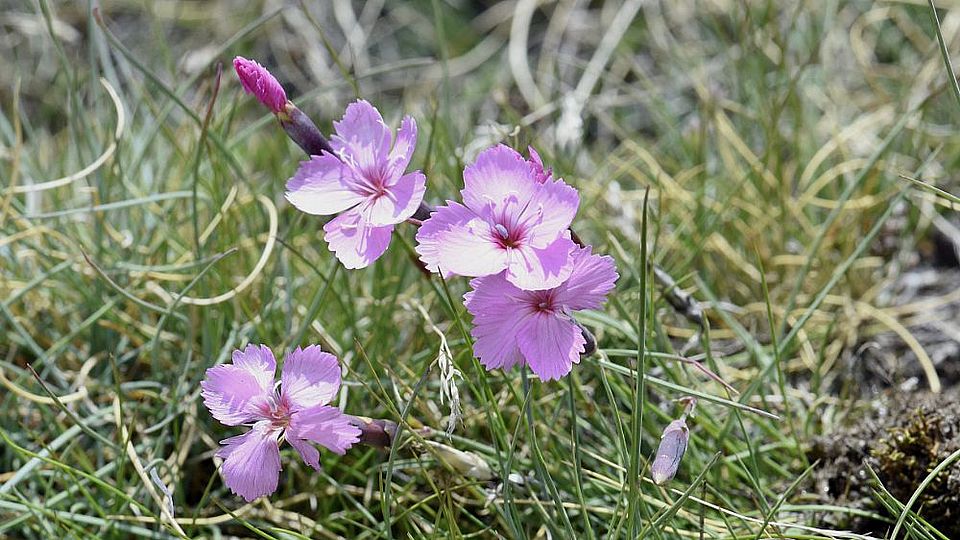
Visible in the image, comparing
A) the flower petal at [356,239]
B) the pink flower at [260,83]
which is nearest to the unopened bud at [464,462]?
the flower petal at [356,239]

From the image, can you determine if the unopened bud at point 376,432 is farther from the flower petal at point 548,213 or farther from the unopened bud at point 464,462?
the flower petal at point 548,213

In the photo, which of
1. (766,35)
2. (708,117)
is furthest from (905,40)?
(708,117)

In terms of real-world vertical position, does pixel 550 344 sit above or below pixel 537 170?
below

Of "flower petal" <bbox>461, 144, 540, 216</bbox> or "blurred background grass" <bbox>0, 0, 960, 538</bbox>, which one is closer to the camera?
"flower petal" <bbox>461, 144, 540, 216</bbox>

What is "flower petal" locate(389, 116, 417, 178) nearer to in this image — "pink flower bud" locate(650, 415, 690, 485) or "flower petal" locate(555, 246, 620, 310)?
"flower petal" locate(555, 246, 620, 310)

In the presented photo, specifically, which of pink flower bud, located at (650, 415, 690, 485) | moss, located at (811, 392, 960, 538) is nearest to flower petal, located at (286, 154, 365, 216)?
pink flower bud, located at (650, 415, 690, 485)

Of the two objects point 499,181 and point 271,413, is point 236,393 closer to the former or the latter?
point 271,413

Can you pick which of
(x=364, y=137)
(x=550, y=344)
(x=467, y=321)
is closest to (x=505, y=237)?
(x=550, y=344)
